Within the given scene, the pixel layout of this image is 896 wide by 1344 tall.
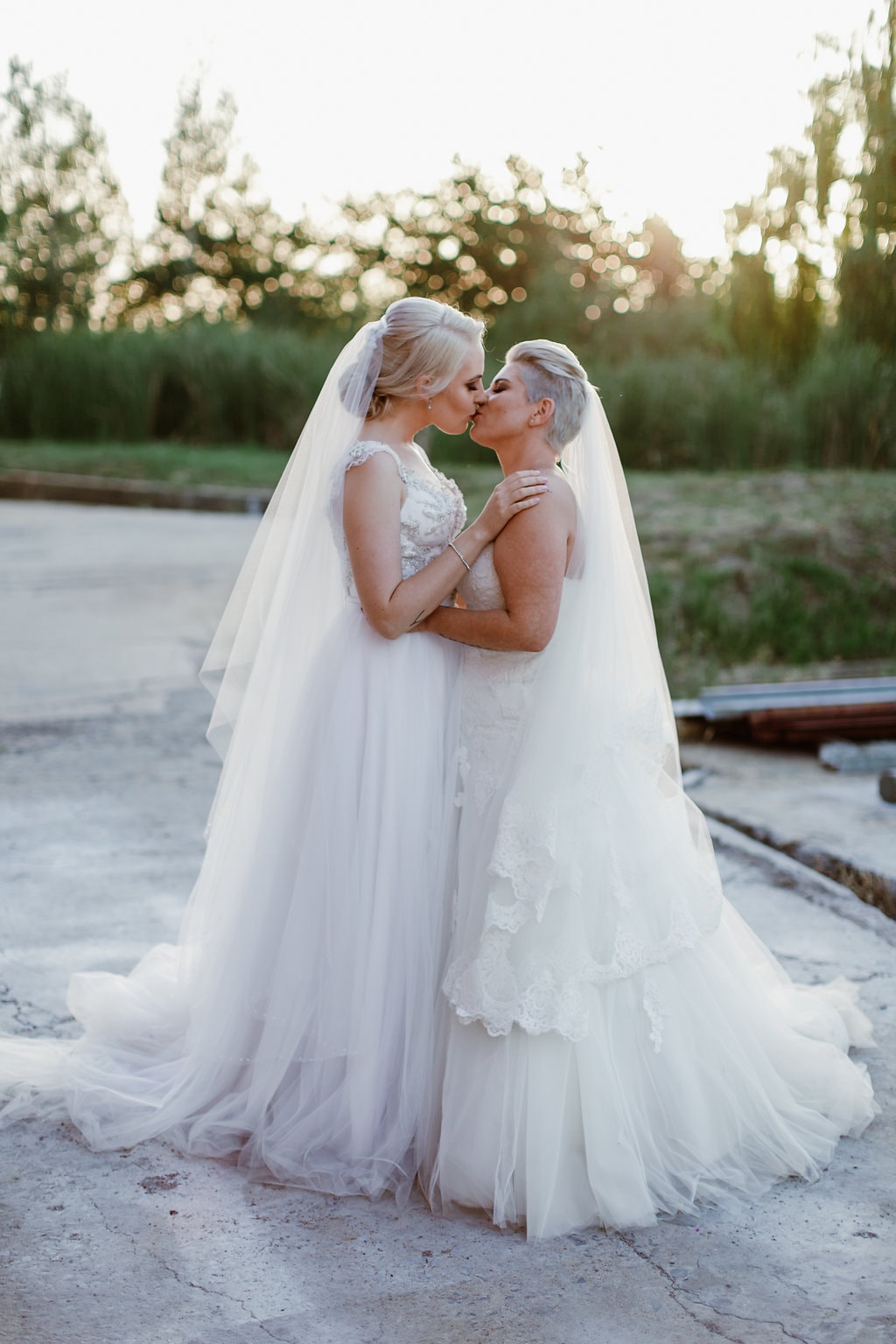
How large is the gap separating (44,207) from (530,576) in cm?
3070

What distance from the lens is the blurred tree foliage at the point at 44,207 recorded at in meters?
29.4

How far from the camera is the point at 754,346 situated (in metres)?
11.3

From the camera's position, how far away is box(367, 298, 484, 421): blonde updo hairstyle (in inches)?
117

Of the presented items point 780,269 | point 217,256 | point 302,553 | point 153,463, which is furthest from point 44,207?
point 302,553

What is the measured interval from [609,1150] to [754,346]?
31.7 ft

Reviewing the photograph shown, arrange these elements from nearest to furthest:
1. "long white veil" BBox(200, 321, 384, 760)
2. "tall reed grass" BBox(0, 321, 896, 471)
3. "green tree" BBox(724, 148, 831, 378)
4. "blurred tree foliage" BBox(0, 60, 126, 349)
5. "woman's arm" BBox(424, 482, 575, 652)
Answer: "woman's arm" BBox(424, 482, 575, 652), "long white veil" BBox(200, 321, 384, 760), "green tree" BBox(724, 148, 831, 378), "tall reed grass" BBox(0, 321, 896, 471), "blurred tree foliage" BBox(0, 60, 126, 349)

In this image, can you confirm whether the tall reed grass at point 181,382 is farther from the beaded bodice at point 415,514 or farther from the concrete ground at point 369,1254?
the beaded bodice at point 415,514

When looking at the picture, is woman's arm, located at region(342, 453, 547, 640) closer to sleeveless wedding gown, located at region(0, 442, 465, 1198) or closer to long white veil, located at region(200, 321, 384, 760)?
sleeveless wedding gown, located at region(0, 442, 465, 1198)

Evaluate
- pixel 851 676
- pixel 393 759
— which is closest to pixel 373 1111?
pixel 393 759

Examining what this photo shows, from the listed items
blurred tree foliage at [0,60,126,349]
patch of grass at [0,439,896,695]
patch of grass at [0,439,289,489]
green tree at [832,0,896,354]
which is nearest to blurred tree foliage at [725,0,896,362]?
green tree at [832,0,896,354]

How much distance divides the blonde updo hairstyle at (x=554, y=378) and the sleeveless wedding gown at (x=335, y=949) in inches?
12.7

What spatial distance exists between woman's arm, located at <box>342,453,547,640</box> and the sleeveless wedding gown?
0.06 meters

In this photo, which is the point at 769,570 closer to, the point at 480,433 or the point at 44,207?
the point at 480,433

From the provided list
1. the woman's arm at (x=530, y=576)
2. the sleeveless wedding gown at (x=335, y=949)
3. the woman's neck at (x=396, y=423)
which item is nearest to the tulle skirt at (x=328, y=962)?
the sleeveless wedding gown at (x=335, y=949)
